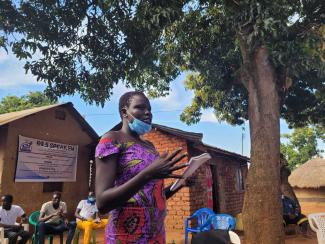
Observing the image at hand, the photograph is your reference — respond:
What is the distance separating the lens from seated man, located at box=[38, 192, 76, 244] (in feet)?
21.0

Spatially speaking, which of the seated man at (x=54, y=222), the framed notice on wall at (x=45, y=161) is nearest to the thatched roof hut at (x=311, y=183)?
the framed notice on wall at (x=45, y=161)

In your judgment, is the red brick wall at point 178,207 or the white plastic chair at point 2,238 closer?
the white plastic chair at point 2,238

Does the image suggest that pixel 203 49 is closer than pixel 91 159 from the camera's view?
Yes

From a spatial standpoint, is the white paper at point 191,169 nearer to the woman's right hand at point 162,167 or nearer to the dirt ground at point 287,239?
the woman's right hand at point 162,167

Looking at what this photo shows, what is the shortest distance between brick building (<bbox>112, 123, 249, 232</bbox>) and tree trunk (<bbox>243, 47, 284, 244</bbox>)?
2.72 m

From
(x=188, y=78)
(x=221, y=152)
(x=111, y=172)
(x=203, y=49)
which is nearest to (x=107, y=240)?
(x=111, y=172)

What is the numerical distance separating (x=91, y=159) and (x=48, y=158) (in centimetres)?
220

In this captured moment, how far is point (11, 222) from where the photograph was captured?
6375 millimetres

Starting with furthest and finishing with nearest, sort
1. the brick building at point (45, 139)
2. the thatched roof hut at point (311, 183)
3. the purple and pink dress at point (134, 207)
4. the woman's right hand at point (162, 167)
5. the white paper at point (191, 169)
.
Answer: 1. the thatched roof hut at point (311, 183)
2. the brick building at point (45, 139)
3. the white paper at point (191, 169)
4. the purple and pink dress at point (134, 207)
5. the woman's right hand at point (162, 167)

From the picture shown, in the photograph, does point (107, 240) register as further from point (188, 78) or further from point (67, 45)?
point (188, 78)

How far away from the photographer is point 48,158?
9.73 metres

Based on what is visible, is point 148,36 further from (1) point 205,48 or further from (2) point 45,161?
(2) point 45,161

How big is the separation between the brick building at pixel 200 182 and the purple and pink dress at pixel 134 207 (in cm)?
626

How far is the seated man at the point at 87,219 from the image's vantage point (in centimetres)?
672
